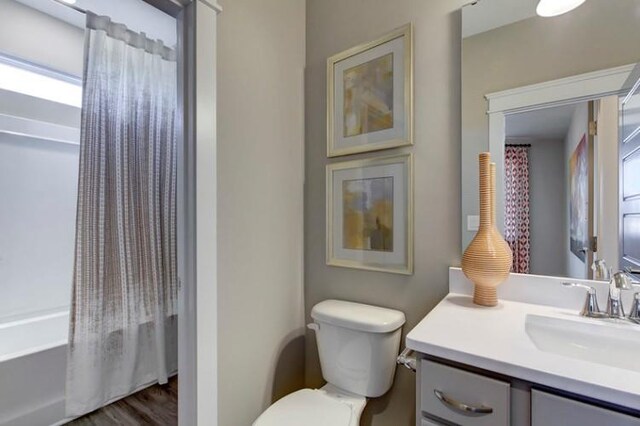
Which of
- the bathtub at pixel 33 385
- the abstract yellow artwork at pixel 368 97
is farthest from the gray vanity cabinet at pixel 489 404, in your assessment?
the bathtub at pixel 33 385

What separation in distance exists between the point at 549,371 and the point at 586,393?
6 cm

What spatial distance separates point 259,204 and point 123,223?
111cm

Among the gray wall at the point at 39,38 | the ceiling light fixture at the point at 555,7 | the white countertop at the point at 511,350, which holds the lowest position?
the white countertop at the point at 511,350

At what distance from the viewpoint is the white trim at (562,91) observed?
0.94 m

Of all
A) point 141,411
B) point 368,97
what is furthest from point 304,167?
point 141,411

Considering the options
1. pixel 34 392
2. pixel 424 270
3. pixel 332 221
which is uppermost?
pixel 332 221

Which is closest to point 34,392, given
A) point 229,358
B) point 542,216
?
point 229,358

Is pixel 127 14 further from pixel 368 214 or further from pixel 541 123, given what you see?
pixel 541 123

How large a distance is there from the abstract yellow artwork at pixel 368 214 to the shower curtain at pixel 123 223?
54.1 inches

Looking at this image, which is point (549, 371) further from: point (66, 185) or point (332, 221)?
point (66, 185)

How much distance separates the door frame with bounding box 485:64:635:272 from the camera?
0.95m

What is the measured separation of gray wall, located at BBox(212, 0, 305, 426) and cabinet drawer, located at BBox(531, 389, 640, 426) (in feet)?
3.49

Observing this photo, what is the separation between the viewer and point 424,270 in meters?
1.28

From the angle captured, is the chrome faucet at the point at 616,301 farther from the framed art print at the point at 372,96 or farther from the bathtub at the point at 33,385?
the bathtub at the point at 33,385
